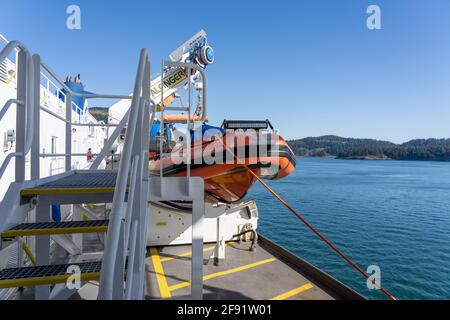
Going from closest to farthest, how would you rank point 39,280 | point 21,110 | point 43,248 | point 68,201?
point 39,280
point 21,110
point 68,201
point 43,248

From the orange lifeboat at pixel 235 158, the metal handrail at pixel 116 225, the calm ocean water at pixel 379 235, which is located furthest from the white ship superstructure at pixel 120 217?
the calm ocean water at pixel 379 235

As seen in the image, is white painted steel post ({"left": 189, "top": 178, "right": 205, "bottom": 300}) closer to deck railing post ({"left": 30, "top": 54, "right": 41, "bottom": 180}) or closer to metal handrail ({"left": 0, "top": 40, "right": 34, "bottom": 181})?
deck railing post ({"left": 30, "top": 54, "right": 41, "bottom": 180})

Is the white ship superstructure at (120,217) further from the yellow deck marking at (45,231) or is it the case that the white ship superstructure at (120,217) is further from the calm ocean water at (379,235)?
the calm ocean water at (379,235)

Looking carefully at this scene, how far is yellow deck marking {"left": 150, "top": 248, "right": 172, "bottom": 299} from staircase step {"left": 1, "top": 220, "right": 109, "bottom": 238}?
12.6 ft

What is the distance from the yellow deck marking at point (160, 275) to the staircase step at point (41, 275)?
390cm

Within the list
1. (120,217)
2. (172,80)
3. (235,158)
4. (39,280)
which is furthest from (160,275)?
(172,80)

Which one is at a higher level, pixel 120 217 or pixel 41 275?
pixel 120 217

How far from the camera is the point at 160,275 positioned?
240 inches

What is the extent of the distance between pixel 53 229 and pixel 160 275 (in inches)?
187

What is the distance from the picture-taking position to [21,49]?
2.08m

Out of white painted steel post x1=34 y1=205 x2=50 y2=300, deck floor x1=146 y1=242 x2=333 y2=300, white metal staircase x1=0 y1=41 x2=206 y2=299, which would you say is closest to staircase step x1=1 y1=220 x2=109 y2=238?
white metal staircase x1=0 y1=41 x2=206 y2=299

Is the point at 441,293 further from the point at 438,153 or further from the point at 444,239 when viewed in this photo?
the point at 438,153

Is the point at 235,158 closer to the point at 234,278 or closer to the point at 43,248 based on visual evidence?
the point at 43,248
